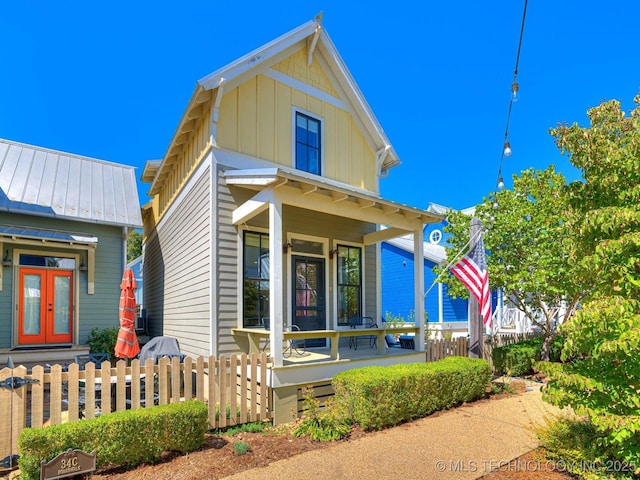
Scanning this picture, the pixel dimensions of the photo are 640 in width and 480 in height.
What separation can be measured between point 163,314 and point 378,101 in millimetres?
18599

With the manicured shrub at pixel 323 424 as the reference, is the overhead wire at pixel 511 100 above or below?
above

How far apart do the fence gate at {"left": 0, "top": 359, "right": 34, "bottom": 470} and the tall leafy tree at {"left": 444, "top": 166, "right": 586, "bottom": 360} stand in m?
7.98

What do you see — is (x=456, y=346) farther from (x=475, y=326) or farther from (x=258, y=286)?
(x=258, y=286)

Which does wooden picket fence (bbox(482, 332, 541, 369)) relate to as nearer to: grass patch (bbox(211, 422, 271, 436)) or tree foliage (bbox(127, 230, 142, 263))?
grass patch (bbox(211, 422, 271, 436))

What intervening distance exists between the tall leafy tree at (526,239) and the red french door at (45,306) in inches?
395

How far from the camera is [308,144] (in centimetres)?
952

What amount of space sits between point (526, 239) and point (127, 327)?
340 inches

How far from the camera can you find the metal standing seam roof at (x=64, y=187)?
10.5m

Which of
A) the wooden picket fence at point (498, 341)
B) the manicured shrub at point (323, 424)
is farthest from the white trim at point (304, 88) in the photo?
the wooden picket fence at point (498, 341)

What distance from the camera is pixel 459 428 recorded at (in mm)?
5660

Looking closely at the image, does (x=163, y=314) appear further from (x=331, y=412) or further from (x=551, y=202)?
(x=551, y=202)

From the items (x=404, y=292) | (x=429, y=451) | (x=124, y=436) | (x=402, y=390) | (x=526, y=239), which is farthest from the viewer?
(x=404, y=292)

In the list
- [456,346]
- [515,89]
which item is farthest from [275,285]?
[456,346]

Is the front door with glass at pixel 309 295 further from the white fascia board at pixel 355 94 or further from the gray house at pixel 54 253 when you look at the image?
the gray house at pixel 54 253
